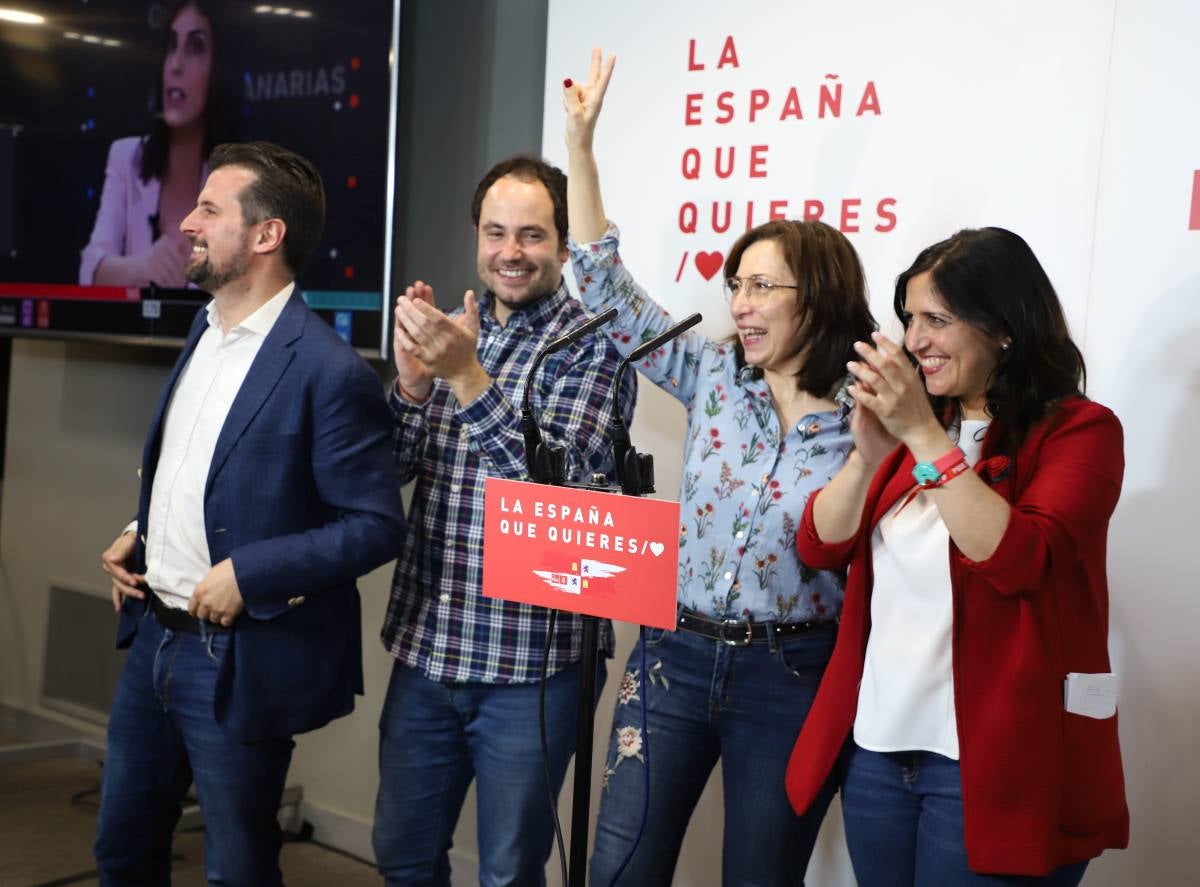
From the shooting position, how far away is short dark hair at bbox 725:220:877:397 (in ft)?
5.78

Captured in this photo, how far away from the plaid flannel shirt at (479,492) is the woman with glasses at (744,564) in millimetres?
132

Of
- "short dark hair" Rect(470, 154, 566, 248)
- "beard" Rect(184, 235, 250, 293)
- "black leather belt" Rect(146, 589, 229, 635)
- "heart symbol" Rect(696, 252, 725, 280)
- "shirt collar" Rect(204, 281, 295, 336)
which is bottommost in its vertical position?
"black leather belt" Rect(146, 589, 229, 635)

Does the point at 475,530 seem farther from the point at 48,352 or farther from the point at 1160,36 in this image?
the point at 48,352

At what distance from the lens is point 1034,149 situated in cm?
200

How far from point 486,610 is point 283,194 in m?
0.80

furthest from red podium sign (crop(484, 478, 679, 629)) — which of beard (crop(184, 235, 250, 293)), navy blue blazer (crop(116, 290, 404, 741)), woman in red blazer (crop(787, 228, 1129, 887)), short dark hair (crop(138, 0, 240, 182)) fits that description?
short dark hair (crop(138, 0, 240, 182))

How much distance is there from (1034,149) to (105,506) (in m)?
2.89

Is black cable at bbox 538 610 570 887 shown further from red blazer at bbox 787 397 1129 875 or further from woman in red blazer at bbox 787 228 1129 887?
red blazer at bbox 787 397 1129 875

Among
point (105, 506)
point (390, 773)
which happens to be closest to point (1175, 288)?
point (390, 773)

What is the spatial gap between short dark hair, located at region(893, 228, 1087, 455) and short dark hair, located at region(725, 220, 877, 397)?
25cm

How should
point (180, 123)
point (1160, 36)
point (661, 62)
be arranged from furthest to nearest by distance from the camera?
point (180, 123) → point (661, 62) → point (1160, 36)

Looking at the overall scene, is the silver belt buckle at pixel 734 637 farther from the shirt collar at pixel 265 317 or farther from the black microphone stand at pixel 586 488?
the shirt collar at pixel 265 317

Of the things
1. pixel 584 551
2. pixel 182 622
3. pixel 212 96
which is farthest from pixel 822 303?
pixel 212 96

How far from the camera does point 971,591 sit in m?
1.47
